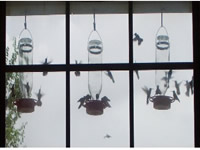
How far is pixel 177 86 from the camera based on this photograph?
16.1 feet

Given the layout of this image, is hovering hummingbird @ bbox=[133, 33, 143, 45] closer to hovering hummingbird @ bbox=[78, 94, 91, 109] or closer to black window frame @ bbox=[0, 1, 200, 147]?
black window frame @ bbox=[0, 1, 200, 147]

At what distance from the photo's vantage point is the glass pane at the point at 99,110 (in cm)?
479

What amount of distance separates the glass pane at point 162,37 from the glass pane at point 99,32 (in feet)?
0.36

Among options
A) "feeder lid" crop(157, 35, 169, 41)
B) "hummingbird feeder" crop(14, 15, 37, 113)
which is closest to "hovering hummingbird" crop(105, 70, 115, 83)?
"feeder lid" crop(157, 35, 169, 41)

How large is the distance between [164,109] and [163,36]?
1.93 feet

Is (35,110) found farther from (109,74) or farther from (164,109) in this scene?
(164,109)

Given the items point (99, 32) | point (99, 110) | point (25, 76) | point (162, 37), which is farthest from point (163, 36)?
point (25, 76)

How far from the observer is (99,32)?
498 centimetres

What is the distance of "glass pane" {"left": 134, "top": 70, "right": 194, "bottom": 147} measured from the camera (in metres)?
4.76

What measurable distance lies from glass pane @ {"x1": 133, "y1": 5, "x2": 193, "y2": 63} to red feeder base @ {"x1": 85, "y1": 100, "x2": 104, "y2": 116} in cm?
45

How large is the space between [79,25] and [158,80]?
762 mm

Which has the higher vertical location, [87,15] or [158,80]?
[87,15]
